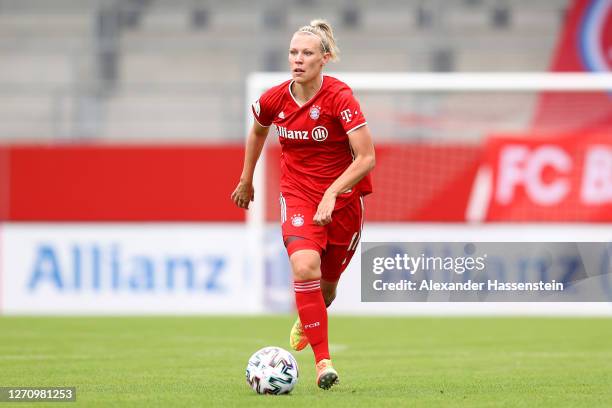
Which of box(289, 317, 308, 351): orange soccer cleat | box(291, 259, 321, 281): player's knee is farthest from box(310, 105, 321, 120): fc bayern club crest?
box(289, 317, 308, 351): orange soccer cleat

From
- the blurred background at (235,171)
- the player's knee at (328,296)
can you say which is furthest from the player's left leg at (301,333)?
the blurred background at (235,171)

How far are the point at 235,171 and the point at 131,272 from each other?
5.93 ft

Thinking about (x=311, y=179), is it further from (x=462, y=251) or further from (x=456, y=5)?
(x=456, y=5)

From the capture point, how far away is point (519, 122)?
16516mm

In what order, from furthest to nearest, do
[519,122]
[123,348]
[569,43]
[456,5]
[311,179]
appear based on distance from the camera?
[456,5]
[569,43]
[519,122]
[123,348]
[311,179]

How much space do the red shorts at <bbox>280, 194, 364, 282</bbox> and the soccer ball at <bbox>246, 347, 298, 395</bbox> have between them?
57cm

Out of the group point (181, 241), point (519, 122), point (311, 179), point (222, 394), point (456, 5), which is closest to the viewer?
point (222, 394)

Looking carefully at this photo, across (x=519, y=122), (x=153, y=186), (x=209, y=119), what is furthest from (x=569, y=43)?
(x=153, y=186)

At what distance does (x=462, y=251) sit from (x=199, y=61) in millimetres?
12908

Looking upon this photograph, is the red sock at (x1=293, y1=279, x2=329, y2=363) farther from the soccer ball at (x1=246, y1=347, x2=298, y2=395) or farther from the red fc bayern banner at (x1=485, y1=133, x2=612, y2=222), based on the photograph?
the red fc bayern banner at (x1=485, y1=133, x2=612, y2=222)

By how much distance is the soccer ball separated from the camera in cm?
611

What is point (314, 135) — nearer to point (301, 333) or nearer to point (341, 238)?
point (341, 238)

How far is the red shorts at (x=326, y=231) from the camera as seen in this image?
6.39 meters

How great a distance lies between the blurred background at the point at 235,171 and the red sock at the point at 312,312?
682 centimetres
